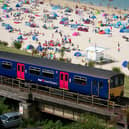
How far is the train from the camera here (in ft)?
69.1

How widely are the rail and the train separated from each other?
0.29 meters

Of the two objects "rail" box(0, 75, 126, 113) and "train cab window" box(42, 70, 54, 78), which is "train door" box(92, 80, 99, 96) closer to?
"rail" box(0, 75, 126, 113)

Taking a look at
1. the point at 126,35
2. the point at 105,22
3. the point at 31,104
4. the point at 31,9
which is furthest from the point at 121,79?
the point at 31,9

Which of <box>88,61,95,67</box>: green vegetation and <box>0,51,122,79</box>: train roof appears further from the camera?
<box>88,61,95,67</box>: green vegetation

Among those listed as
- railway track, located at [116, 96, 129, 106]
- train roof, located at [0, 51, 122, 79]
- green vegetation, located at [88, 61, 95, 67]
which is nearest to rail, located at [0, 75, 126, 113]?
railway track, located at [116, 96, 129, 106]

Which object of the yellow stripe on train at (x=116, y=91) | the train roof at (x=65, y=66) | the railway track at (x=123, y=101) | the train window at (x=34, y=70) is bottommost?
the railway track at (x=123, y=101)

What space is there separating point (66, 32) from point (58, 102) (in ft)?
135

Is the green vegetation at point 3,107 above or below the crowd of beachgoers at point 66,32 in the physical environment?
below

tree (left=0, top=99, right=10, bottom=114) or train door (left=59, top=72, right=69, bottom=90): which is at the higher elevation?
train door (left=59, top=72, right=69, bottom=90)

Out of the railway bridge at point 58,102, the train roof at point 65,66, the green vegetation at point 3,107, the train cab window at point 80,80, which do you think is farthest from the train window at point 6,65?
the train cab window at point 80,80

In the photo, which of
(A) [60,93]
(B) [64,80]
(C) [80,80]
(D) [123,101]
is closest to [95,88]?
(C) [80,80]

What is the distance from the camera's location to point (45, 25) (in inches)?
2643

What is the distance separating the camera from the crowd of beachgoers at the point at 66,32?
157 ft

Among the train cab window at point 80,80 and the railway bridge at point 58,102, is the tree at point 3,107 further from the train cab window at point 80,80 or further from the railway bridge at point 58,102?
the train cab window at point 80,80
